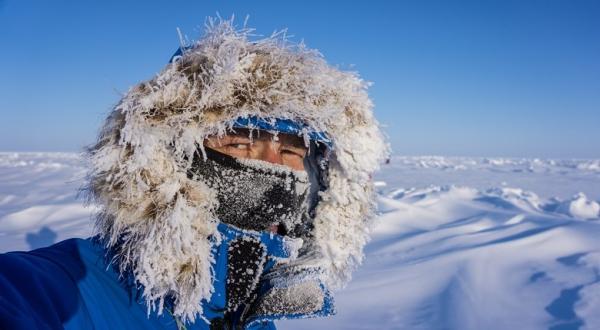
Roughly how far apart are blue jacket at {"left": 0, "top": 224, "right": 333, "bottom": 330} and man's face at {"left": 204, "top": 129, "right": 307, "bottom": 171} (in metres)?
0.20

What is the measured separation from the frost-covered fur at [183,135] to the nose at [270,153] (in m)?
0.12

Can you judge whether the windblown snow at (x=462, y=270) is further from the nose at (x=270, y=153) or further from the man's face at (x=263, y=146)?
the nose at (x=270, y=153)

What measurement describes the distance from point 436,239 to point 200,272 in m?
3.28

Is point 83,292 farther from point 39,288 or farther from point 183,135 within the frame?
point 183,135

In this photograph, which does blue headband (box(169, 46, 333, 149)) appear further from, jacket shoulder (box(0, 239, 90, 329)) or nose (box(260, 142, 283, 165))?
jacket shoulder (box(0, 239, 90, 329))

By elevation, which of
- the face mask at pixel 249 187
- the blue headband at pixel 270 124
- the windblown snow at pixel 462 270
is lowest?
the windblown snow at pixel 462 270

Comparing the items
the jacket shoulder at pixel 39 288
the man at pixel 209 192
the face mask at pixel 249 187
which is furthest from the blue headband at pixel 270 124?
the jacket shoulder at pixel 39 288

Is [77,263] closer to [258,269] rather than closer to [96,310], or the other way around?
[96,310]

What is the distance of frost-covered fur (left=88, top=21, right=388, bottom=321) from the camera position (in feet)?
2.56

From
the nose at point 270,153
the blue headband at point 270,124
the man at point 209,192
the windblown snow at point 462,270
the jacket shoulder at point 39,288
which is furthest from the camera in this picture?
the windblown snow at point 462,270

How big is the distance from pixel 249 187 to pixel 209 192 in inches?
4.4

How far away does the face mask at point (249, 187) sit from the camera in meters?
0.94

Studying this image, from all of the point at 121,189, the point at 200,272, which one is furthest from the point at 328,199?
the point at 121,189

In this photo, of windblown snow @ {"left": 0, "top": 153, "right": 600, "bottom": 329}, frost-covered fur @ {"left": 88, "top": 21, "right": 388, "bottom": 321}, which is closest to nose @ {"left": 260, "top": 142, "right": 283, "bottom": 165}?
frost-covered fur @ {"left": 88, "top": 21, "right": 388, "bottom": 321}
